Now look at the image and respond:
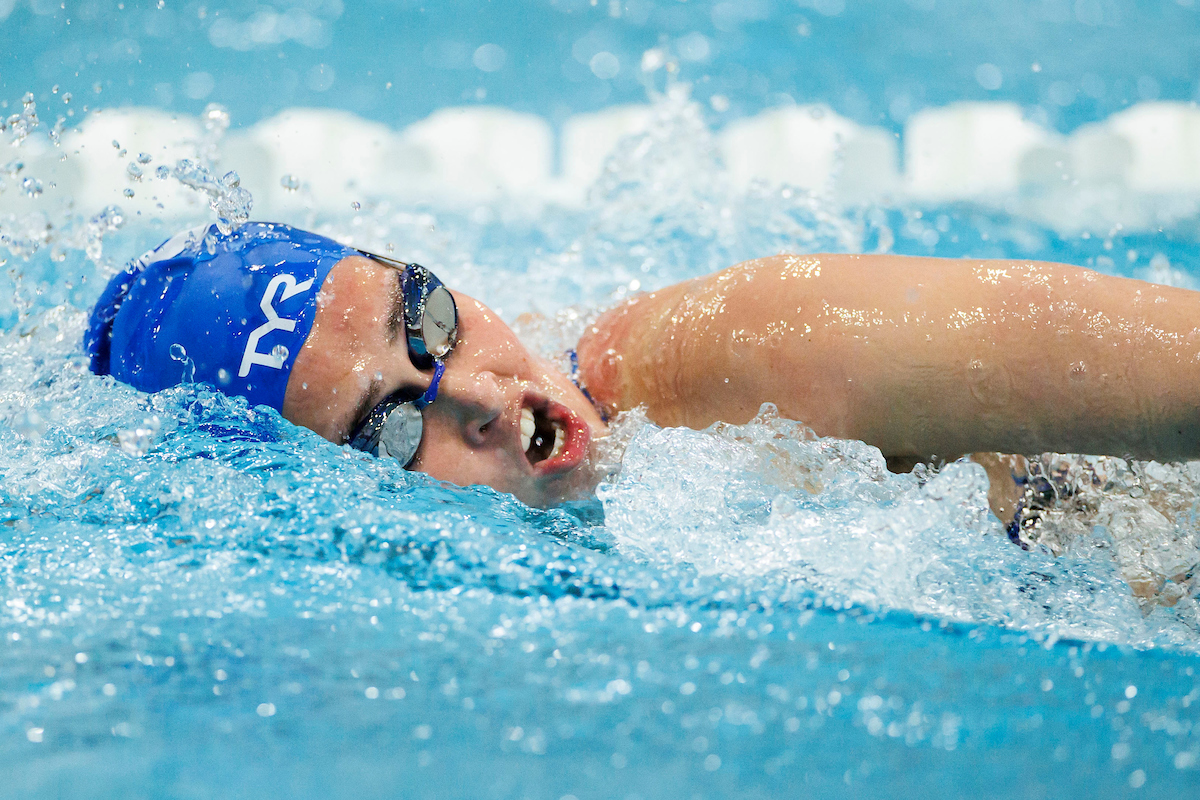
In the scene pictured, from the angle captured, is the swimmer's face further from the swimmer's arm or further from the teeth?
the swimmer's arm

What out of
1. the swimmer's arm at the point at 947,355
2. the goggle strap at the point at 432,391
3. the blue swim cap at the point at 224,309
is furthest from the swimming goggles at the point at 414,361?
the swimmer's arm at the point at 947,355

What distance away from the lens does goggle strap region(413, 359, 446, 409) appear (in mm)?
1226

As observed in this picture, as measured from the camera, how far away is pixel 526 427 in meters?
1.32

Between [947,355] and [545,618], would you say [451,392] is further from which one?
[947,355]

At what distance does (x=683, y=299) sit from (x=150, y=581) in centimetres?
72

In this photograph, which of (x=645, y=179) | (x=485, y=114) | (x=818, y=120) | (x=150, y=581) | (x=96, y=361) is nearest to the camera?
(x=150, y=581)

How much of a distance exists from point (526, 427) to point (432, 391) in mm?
150

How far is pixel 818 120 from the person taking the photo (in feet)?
11.5

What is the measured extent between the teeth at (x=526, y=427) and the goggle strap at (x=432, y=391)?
122 millimetres

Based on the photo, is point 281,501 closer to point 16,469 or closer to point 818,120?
point 16,469

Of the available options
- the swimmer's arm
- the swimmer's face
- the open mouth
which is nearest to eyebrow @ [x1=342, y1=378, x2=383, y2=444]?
the swimmer's face

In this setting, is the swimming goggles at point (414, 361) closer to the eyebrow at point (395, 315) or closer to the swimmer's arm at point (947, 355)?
the eyebrow at point (395, 315)

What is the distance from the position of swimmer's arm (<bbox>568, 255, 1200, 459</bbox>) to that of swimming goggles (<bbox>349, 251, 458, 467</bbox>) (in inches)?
11.6

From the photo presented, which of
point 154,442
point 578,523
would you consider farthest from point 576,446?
point 154,442
